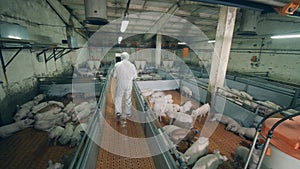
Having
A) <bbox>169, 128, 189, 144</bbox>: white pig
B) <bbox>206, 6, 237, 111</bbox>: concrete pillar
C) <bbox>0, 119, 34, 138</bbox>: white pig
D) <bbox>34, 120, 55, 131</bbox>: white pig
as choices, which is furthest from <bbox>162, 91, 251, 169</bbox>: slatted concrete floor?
<bbox>0, 119, 34, 138</bbox>: white pig

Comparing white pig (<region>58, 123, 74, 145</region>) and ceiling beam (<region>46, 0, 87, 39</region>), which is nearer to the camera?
white pig (<region>58, 123, 74, 145</region>)

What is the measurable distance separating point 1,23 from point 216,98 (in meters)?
5.82

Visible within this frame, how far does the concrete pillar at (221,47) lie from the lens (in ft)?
12.9

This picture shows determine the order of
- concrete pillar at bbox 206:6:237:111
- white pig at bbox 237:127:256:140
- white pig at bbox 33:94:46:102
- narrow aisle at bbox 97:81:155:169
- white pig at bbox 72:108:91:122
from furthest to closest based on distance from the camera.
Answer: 1. white pig at bbox 33:94:46:102
2. concrete pillar at bbox 206:6:237:111
3. white pig at bbox 72:108:91:122
4. white pig at bbox 237:127:256:140
5. narrow aisle at bbox 97:81:155:169

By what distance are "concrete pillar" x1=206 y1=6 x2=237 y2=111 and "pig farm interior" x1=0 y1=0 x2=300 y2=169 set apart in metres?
0.03

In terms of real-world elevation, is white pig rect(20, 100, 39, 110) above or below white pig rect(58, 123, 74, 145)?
above

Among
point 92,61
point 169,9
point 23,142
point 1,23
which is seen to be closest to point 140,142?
point 23,142

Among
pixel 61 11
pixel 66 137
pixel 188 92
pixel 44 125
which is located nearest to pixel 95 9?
pixel 66 137

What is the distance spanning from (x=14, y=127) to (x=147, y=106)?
122 inches

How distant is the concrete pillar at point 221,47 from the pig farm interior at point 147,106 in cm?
3

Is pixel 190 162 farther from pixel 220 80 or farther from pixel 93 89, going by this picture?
pixel 93 89

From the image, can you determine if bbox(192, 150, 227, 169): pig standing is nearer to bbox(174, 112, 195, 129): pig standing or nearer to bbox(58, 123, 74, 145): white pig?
bbox(174, 112, 195, 129): pig standing

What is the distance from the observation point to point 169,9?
6.37 meters

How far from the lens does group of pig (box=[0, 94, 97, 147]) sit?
269 centimetres
